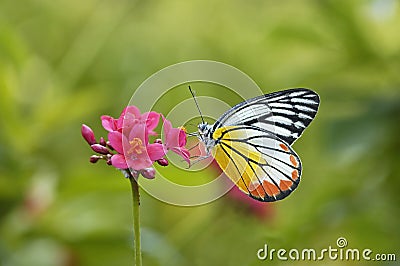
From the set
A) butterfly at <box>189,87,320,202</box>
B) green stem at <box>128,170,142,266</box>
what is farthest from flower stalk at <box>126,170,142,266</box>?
butterfly at <box>189,87,320,202</box>

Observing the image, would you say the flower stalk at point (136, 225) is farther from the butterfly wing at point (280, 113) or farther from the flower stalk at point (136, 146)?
the butterfly wing at point (280, 113)

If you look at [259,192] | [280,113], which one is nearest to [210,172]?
[280,113]

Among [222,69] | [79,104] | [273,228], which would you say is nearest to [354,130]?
[273,228]

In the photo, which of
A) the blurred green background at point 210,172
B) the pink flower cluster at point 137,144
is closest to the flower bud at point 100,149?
the pink flower cluster at point 137,144

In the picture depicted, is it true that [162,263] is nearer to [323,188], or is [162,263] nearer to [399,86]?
[323,188]

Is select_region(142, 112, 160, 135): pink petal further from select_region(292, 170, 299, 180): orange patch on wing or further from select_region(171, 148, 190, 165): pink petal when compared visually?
select_region(292, 170, 299, 180): orange patch on wing
